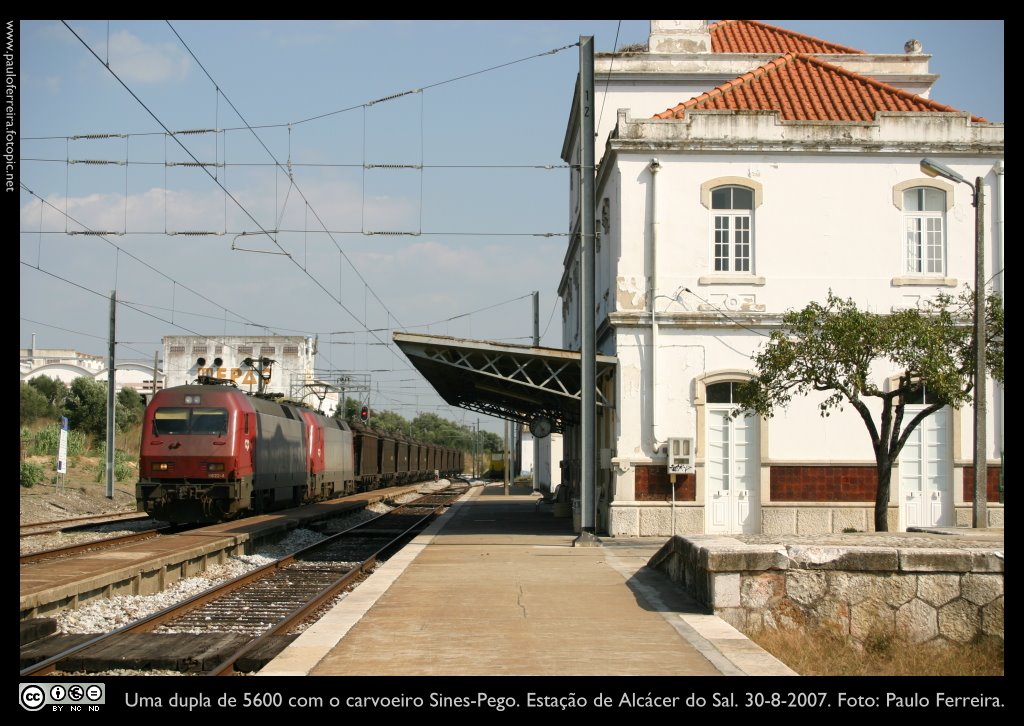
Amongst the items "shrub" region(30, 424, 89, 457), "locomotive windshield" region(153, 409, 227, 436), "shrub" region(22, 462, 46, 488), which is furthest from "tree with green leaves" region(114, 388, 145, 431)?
"locomotive windshield" region(153, 409, 227, 436)

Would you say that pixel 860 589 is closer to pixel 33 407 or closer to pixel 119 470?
pixel 119 470

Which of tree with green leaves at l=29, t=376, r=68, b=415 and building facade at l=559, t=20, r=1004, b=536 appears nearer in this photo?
building facade at l=559, t=20, r=1004, b=536

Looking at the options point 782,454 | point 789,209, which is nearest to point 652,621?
point 782,454

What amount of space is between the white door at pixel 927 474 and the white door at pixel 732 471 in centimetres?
274

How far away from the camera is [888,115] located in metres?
20.2

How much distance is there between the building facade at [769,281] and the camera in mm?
19984

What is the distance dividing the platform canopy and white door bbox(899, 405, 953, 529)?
570 centimetres

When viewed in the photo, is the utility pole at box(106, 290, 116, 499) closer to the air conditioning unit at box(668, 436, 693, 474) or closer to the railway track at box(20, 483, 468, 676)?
the railway track at box(20, 483, 468, 676)

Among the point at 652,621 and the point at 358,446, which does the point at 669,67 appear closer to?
the point at 652,621

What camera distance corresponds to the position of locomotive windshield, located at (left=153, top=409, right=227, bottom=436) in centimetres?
2238

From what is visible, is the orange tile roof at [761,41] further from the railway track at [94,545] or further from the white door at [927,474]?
the railway track at [94,545]

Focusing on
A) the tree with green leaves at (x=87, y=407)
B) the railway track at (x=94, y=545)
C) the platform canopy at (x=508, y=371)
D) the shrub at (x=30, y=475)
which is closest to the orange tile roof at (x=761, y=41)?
the platform canopy at (x=508, y=371)

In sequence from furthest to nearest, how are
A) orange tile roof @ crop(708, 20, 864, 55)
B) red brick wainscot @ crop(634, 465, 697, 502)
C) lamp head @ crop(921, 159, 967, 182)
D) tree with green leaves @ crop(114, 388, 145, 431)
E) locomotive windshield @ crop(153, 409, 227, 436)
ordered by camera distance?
tree with green leaves @ crop(114, 388, 145, 431), orange tile roof @ crop(708, 20, 864, 55), locomotive windshield @ crop(153, 409, 227, 436), red brick wainscot @ crop(634, 465, 697, 502), lamp head @ crop(921, 159, 967, 182)

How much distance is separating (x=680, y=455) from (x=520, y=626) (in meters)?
10.6
